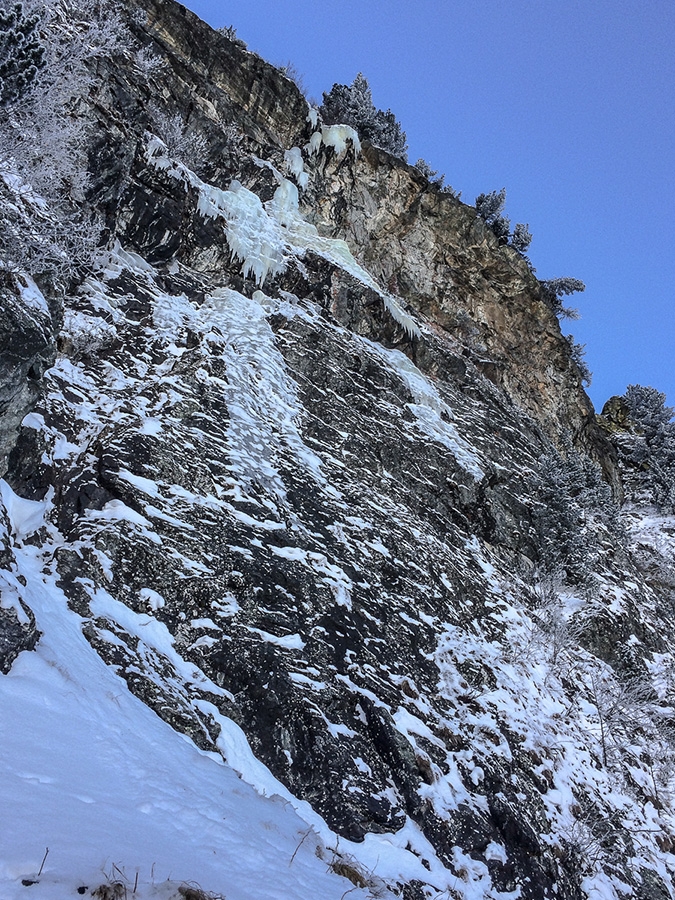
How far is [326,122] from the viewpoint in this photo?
86.9 feet

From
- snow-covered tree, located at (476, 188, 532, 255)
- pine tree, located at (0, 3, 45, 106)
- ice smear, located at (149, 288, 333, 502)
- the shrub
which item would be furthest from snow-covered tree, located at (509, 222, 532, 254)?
pine tree, located at (0, 3, 45, 106)

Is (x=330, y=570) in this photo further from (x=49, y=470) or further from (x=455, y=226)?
(x=455, y=226)

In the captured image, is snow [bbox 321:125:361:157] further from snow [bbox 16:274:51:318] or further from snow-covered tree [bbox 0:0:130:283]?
snow [bbox 16:274:51:318]

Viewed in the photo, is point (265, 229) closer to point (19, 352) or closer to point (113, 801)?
point (19, 352)

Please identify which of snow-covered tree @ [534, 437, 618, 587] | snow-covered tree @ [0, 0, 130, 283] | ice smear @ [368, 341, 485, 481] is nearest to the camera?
snow-covered tree @ [0, 0, 130, 283]

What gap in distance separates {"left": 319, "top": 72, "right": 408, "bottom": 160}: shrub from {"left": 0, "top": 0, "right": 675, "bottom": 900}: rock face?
4021 mm

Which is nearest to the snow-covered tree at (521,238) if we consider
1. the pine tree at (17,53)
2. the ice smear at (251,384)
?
the ice smear at (251,384)

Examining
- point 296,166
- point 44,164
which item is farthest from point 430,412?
point 44,164

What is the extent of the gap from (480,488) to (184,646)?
11807 mm

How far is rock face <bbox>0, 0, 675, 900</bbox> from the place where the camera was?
27.6ft

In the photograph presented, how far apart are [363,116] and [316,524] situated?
80.2 ft

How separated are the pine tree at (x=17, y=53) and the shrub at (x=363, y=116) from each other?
2060 centimetres

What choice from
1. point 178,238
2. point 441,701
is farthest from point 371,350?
point 441,701

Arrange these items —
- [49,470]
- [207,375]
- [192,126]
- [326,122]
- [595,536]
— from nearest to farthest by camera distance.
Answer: [49,470] < [207,375] < [595,536] < [192,126] < [326,122]
